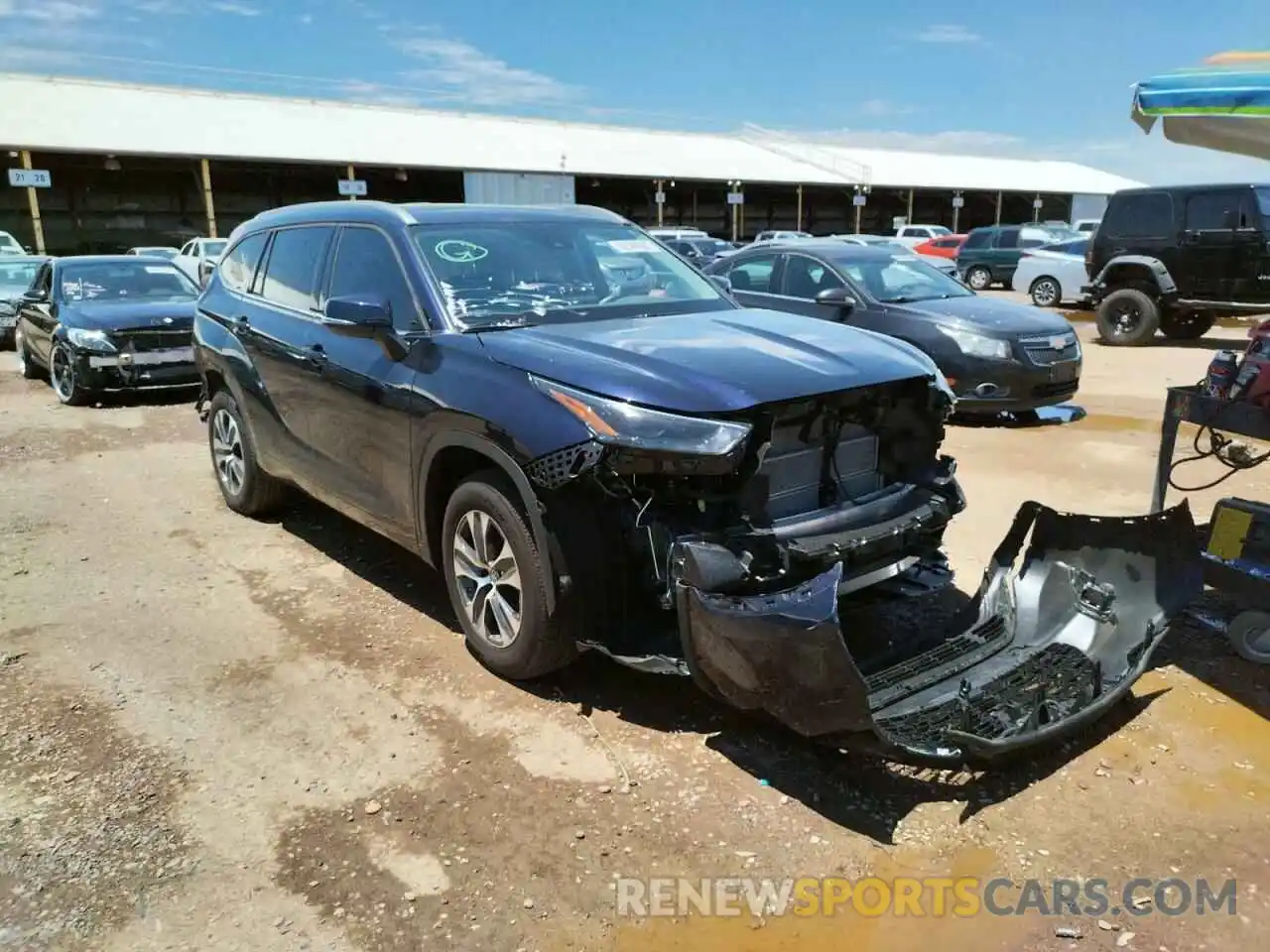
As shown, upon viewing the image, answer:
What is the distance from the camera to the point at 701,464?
3137 mm

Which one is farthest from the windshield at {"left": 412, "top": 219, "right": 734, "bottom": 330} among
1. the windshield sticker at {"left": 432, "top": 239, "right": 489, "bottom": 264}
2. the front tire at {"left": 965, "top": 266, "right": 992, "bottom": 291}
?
the front tire at {"left": 965, "top": 266, "right": 992, "bottom": 291}

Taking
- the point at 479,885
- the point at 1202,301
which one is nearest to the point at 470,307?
the point at 479,885

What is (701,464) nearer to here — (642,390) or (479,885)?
(642,390)

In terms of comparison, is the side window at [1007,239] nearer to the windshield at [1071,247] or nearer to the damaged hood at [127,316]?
the windshield at [1071,247]

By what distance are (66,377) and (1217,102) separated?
11025 millimetres

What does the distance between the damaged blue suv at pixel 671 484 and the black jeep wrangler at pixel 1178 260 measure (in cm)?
1194

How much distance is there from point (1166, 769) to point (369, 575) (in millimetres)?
3915

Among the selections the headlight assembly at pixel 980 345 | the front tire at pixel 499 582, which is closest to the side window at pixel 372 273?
the front tire at pixel 499 582

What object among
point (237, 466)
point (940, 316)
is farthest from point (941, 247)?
point (237, 466)

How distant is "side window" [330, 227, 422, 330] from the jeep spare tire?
13468 millimetres

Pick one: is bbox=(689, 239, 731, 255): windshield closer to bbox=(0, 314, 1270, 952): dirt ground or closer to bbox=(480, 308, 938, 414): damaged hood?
bbox=(480, 308, 938, 414): damaged hood

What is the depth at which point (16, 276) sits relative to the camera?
54.4ft

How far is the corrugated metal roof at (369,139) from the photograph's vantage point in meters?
31.0

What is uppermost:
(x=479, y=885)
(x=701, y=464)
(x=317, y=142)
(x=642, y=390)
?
(x=317, y=142)
